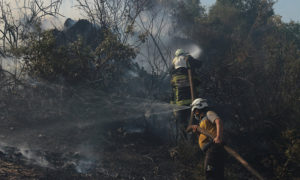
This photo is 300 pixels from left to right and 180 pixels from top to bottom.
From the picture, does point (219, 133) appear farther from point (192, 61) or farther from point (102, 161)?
point (192, 61)

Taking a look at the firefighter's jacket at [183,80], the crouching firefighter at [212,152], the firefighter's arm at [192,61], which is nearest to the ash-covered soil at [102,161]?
the crouching firefighter at [212,152]

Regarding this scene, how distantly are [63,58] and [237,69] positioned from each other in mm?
4248

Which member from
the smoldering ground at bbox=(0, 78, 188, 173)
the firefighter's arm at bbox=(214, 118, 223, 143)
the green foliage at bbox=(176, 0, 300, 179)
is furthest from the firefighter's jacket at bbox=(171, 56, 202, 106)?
the firefighter's arm at bbox=(214, 118, 223, 143)

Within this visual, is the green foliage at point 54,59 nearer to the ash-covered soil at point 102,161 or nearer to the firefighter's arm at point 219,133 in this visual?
the ash-covered soil at point 102,161

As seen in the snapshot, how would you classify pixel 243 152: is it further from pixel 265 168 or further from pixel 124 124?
pixel 124 124

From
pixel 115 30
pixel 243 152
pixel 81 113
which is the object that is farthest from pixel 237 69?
pixel 81 113

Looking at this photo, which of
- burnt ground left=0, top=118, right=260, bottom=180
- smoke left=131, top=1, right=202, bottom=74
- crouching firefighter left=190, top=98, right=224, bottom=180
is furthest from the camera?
smoke left=131, top=1, right=202, bottom=74

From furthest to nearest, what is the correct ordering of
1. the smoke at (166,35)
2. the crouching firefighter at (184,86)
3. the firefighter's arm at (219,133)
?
1. the smoke at (166,35)
2. the crouching firefighter at (184,86)
3. the firefighter's arm at (219,133)

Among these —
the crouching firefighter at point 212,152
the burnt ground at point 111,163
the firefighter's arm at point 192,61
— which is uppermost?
the firefighter's arm at point 192,61

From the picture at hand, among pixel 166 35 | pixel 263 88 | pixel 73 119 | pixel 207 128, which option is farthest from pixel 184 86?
pixel 166 35

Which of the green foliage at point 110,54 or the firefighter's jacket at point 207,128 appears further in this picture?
the green foliage at point 110,54

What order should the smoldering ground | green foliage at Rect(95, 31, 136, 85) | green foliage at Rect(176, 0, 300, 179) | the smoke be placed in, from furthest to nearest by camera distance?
the smoke, green foliage at Rect(95, 31, 136, 85), the smoldering ground, green foliage at Rect(176, 0, 300, 179)

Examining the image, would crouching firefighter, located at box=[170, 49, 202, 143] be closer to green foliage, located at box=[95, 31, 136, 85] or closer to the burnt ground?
the burnt ground

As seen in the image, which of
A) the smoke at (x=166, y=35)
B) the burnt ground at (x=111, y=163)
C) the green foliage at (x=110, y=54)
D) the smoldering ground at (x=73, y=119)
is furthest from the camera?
the smoke at (x=166, y=35)
